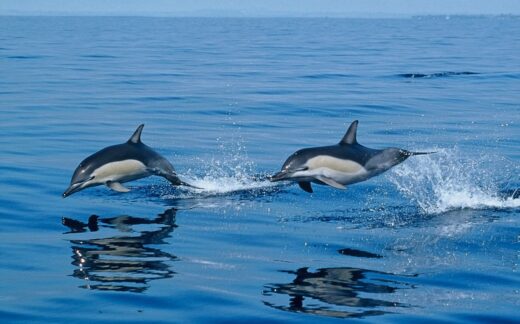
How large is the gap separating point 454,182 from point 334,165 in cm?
310

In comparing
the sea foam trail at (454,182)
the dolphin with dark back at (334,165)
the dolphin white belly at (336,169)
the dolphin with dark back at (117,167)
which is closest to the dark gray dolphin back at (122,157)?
the dolphin with dark back at (117,167)

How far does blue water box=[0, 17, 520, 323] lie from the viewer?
25.5 feet

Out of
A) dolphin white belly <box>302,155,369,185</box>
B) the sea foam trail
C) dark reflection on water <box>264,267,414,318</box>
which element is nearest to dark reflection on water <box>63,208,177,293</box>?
dark reflection on water <box>264,267,414,318</box>

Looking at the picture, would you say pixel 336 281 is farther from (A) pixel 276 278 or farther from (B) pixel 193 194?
(B) pixel 193 194

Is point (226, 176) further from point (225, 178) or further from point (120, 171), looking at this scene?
point (120, 171)

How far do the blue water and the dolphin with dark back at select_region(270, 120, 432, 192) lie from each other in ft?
1.53

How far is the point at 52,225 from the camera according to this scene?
34.7 feet

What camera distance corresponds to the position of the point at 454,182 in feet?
44.1

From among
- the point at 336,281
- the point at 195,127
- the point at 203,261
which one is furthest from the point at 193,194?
the point at 195,127

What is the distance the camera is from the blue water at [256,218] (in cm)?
779

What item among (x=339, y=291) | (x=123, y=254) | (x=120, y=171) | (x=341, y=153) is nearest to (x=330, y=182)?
(x=341, y=153)

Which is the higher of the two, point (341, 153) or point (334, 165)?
point (341, 153)

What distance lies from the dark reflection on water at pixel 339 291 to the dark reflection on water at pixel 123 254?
1113mm

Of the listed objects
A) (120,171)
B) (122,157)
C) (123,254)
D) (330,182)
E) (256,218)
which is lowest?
(123,254)
